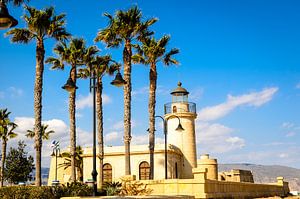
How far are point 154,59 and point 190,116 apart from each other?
8.36 metres

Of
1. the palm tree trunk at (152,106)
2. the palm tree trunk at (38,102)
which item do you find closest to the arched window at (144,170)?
the palm tree trunk at (152,106)

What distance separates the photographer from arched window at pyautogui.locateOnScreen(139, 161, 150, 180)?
3419 cm

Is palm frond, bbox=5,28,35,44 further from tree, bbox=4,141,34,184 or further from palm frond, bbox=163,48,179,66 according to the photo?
tree, bbox=4,141,34,184

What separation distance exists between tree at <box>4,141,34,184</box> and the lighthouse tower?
29898 mm

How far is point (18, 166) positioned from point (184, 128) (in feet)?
104

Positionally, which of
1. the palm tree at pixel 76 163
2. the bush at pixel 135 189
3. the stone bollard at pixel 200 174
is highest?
the palm tree at pixel 76 163

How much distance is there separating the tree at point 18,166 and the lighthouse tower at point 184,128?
29898mm

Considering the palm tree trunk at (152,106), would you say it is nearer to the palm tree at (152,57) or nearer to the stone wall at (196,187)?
the palm tree at (152,57)

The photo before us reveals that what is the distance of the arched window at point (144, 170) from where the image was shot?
34188 millimetres

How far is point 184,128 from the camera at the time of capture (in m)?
37.4

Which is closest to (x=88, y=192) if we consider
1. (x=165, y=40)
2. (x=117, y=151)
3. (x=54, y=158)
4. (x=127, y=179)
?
(x=127, y=179)

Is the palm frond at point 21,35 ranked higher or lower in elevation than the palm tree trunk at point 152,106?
higher

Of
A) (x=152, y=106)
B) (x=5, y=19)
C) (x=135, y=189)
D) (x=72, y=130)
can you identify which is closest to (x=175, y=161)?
(x=152, y=106)

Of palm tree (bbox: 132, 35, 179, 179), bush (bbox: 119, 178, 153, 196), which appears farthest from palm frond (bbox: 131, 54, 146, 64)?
bush (bbox: 119, 178, 153, 196)
